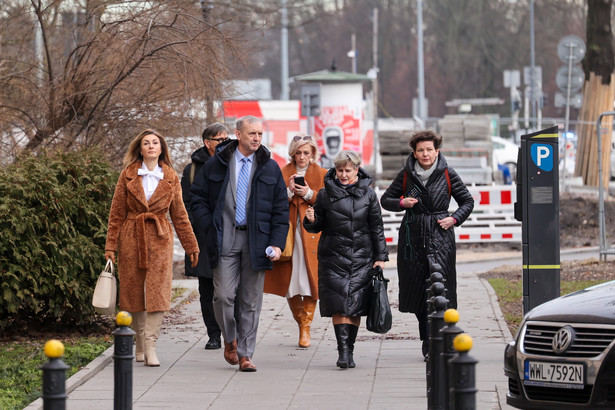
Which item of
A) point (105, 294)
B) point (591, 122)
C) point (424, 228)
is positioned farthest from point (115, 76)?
point (591, 122)

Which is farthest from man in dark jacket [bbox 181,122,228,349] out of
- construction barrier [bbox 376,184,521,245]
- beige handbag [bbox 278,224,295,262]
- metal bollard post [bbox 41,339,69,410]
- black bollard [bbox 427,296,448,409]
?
construction barrier [bbox 376,184,521,245]

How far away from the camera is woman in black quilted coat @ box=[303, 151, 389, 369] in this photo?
29.2 ft

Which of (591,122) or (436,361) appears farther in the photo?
(591,122)

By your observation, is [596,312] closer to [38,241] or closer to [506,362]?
[506,362]

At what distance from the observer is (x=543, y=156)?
351 inches

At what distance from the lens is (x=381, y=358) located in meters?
9.39

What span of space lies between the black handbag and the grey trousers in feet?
2.78

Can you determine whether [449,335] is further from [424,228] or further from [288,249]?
[288,249]

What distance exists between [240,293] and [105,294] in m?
1.01

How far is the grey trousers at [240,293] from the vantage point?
8.88 meters

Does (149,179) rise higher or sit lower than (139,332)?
higher

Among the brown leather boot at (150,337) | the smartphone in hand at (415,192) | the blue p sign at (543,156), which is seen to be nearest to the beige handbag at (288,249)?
the smartphone in hand at (415,192)

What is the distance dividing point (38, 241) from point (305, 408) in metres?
3.54

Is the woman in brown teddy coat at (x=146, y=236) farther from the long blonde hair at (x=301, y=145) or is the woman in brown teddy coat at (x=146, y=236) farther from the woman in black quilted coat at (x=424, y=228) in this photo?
the woman in black quilted coat at (x=424, y=228)
